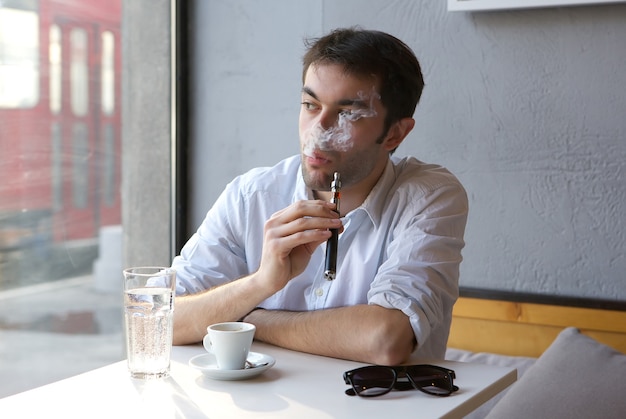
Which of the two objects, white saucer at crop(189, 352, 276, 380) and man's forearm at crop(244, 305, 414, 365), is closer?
white saucer at crop(189, 352, 276, 380)

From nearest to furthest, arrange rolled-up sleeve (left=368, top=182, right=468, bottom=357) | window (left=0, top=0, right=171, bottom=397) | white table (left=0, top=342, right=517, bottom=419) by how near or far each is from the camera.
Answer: white table (left=0, top=342, right=517, bottom=419) → rolled-up sleeve (left=368, top=182, right=468, bottom=357) → window (left=0, top=0, right=171, bottom=397)

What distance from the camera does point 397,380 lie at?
1.54 m

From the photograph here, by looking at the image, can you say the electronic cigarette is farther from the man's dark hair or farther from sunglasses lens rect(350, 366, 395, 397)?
the man's dark hair

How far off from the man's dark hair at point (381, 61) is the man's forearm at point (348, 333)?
69 cm

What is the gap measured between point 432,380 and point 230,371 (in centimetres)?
39

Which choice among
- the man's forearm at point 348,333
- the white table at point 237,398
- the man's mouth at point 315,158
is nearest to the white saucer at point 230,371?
the white table at point 237,398

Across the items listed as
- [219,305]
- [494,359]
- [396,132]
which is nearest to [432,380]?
[219,305]

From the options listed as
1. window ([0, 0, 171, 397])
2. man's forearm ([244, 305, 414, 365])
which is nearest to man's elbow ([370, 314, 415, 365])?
man's forearm ([244, 305, 414, 365])

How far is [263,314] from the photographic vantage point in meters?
1.97

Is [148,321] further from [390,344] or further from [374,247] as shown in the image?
[374,247]

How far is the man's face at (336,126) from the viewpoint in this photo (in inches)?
83.4

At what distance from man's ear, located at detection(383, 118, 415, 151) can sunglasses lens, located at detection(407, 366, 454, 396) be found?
91cm

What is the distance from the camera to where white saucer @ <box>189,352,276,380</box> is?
5.04 feet

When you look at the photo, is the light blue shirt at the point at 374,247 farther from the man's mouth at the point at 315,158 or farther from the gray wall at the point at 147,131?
the gray wall at the point at 147,131
